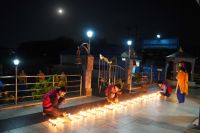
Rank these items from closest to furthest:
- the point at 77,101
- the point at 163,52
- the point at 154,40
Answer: the point at 77,101
the point at 163,52
the point at 154,40

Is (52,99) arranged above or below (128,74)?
below

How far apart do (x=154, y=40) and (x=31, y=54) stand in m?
28.1

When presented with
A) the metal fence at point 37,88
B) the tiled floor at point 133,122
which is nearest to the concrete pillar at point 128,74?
the metal fence at point 37,88

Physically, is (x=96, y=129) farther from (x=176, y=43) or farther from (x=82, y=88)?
(x=176, y=43)

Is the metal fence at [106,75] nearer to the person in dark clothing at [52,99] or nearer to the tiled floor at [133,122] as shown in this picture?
the tiled floor at [133,122]

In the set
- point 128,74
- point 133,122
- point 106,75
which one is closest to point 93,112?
point 133,122

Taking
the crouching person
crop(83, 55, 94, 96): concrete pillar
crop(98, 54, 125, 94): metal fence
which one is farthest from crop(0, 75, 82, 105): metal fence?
the crouching person

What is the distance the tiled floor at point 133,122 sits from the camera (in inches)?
209

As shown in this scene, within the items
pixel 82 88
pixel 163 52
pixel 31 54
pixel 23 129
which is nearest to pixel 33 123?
pixel 23 129

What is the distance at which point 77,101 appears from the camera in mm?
8359

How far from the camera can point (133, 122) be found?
6133 mm

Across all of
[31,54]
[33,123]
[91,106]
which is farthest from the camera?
[31,54]

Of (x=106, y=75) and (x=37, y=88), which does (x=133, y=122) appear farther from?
(x=106, y=75)

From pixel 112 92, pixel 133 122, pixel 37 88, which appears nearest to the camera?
pixel 133 122
